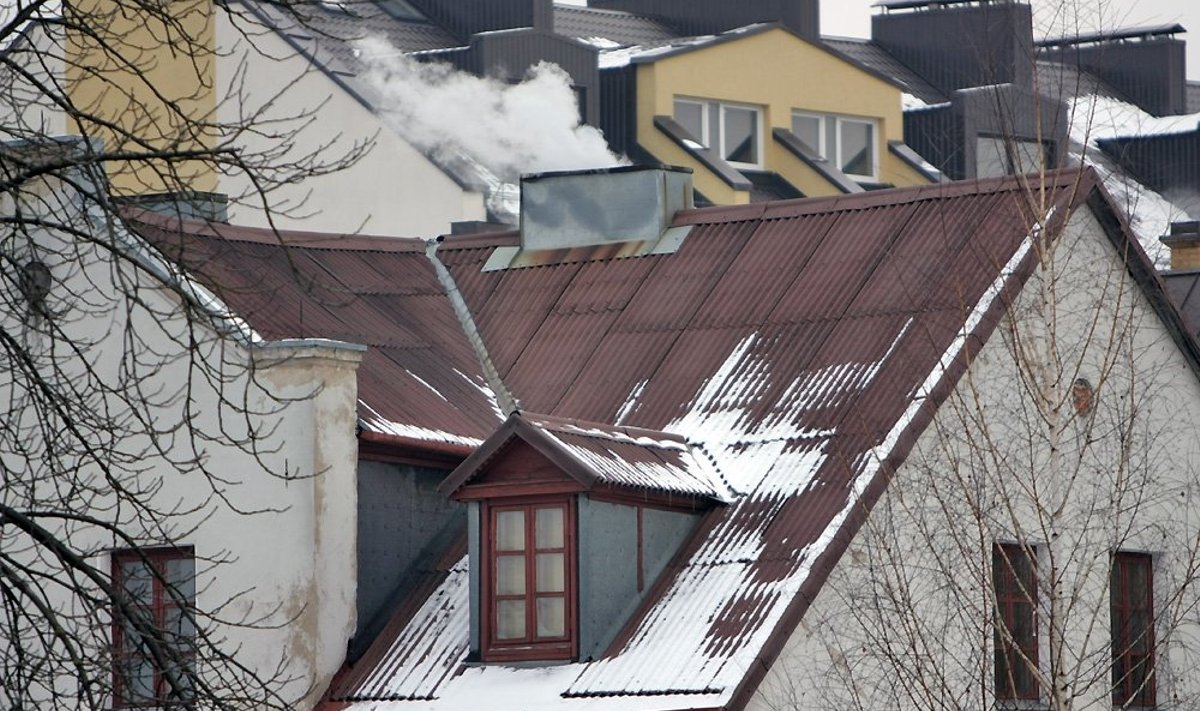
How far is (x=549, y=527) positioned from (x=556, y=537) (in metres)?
0.11

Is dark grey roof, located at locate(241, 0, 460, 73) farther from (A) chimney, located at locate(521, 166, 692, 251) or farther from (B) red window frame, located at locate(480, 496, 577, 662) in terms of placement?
(B) red window frame, located at locate(480, 496, 577, 662)

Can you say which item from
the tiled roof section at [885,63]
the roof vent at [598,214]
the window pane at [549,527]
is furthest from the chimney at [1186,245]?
the tiled roof section at [885,63]

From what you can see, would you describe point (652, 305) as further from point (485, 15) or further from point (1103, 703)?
point (485, 15)

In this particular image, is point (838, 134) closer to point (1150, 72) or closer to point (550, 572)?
point (1150, 72)

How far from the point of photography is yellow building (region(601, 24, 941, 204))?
57.6 m

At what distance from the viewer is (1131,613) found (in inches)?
1001

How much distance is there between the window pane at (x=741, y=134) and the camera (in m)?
59.6

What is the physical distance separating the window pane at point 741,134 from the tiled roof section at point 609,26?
388cm

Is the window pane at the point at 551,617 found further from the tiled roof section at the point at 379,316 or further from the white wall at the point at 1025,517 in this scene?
the tiled roof section at the point at 379,316

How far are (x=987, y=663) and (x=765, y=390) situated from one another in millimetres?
6456

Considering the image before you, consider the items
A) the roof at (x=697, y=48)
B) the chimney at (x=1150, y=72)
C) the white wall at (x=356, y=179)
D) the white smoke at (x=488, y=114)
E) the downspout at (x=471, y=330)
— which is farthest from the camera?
the chimney at (x=1150, y=72)

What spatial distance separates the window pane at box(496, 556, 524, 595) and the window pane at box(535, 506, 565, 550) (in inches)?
9.9

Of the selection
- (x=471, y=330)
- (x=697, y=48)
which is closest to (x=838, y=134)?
(x=697, y=48)

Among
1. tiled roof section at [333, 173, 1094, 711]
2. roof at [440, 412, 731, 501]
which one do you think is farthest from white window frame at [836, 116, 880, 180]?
roof at [440, 412, 731, 501]
